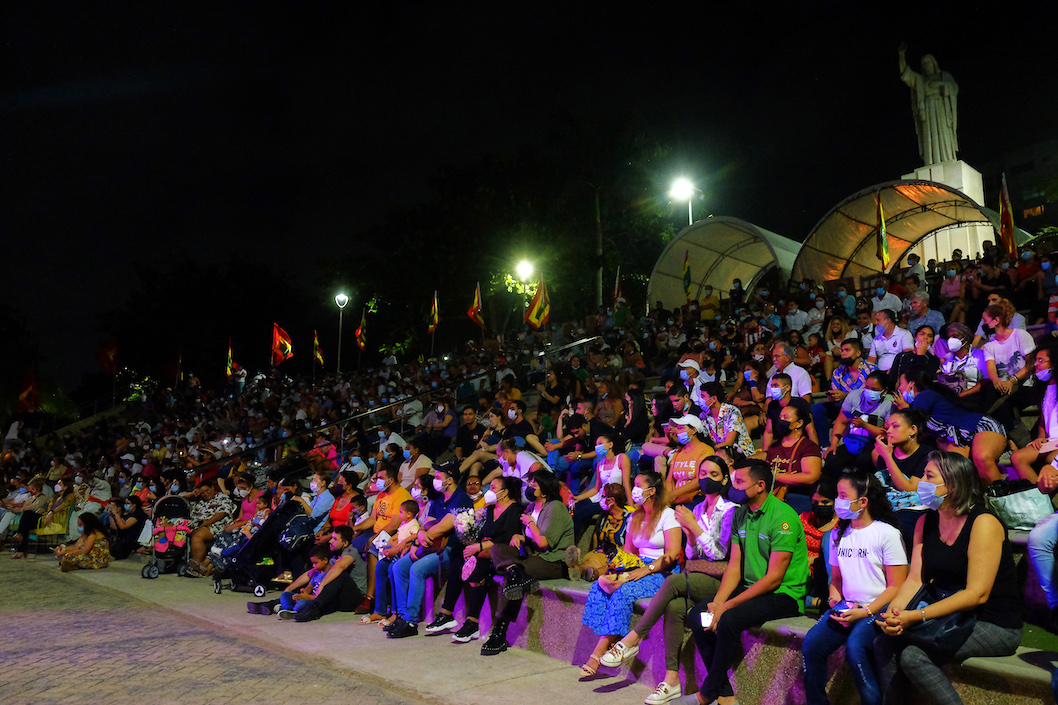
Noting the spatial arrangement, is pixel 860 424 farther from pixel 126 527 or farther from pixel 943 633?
pixel 126 527

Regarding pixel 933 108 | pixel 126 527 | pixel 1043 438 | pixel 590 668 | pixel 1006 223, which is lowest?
pixel 590 668

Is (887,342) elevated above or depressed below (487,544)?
above

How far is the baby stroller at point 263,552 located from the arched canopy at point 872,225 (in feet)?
51.7

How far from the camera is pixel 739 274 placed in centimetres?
2447

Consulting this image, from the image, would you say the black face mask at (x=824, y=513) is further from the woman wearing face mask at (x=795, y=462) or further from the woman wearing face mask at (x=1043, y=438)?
the woman wearing face mask at (x=1043, y=438)

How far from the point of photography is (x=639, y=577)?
5.70 metres

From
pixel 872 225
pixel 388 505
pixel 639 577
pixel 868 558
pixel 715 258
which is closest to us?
pixel 868 558

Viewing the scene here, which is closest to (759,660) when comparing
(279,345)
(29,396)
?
(279,345)

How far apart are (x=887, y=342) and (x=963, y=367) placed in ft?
4.90

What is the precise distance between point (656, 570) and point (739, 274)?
19.9 m

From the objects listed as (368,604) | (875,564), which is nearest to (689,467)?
(875,564)

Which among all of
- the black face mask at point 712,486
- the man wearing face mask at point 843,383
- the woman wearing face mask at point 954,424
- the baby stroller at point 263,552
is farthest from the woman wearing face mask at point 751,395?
the baby stroller at point 263,552

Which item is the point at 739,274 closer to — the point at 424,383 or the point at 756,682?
the point at 424,383

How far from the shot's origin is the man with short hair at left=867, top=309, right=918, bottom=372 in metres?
8.25
